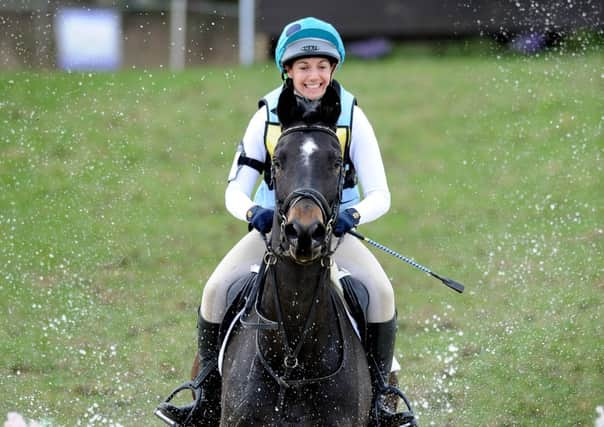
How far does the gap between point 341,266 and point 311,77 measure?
3.32ft

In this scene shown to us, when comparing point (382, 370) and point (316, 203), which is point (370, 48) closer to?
point (382, 370)

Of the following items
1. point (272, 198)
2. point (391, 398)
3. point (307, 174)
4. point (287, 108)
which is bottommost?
point (391, 398)

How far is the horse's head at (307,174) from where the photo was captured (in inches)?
171

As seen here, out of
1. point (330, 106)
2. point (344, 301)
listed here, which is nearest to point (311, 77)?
point (330, 106)

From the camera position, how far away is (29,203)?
1268 centimetres

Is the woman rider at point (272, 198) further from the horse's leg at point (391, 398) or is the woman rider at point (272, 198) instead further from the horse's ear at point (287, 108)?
the horse's ear at point (287, 108)

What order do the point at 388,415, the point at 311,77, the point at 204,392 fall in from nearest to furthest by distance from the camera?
the point at 311,77 < the point at 388,415 < the point at 204,392

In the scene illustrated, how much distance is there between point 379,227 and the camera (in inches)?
540

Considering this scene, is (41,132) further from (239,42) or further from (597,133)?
(597,133)

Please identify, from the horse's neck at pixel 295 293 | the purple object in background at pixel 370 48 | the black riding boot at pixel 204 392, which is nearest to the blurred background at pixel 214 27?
the purple object in background at pixel 370 48

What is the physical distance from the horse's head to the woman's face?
59 cm

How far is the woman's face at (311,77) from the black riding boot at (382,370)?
4.05 feet

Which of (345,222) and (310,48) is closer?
(345,222)

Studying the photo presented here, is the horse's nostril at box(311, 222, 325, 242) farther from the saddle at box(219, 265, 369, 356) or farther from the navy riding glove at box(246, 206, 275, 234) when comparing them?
the saddle at box(219, 265, 369, 356)
